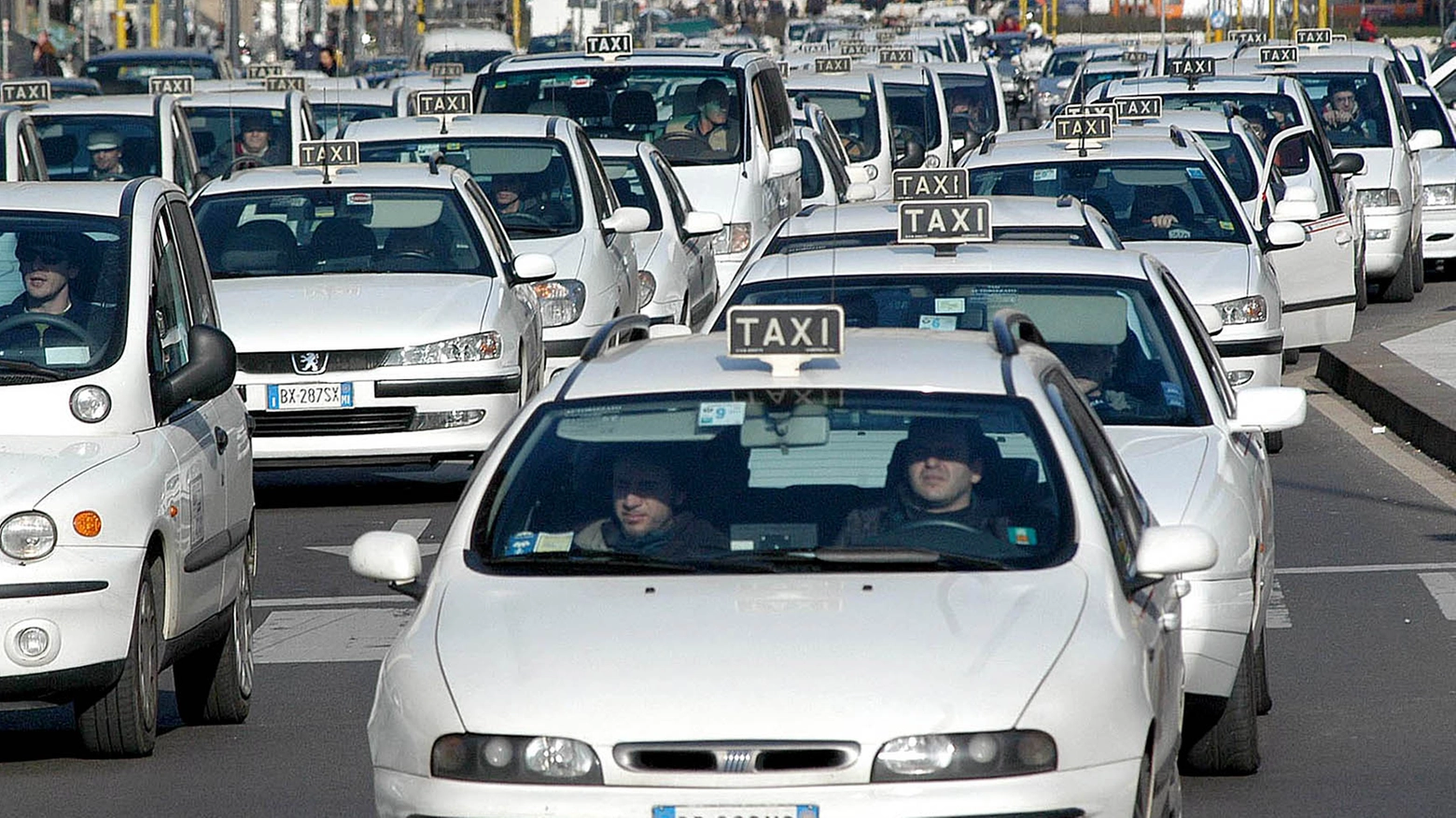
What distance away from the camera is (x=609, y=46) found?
23.5m

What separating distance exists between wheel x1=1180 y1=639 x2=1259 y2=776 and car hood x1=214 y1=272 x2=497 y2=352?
7051 mm

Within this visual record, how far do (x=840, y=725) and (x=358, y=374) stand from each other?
9294 mm

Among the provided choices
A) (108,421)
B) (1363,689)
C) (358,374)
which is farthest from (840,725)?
(358,374)

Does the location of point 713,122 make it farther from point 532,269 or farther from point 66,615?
point 66,615

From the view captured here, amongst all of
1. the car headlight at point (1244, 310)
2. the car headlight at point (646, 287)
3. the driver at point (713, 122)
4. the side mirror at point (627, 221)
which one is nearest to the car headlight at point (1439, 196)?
the driver at point (713, 122)

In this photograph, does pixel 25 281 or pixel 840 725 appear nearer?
pixel 840 725

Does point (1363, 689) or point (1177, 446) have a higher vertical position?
point (1177, 446)

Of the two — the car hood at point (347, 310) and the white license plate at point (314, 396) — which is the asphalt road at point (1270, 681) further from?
the car hood at point (347, 310)

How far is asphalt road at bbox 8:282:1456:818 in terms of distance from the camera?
7.96 m

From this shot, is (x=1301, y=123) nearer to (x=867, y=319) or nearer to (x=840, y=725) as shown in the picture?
(x=867, y=319)

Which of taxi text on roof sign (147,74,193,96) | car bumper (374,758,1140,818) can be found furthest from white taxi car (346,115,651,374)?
car bumper (374,758,1140,818)

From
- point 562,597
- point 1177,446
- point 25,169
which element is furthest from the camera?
point 25,169

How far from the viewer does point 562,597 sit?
5832mm

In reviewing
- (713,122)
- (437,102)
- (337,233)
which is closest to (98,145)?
(437,102)
